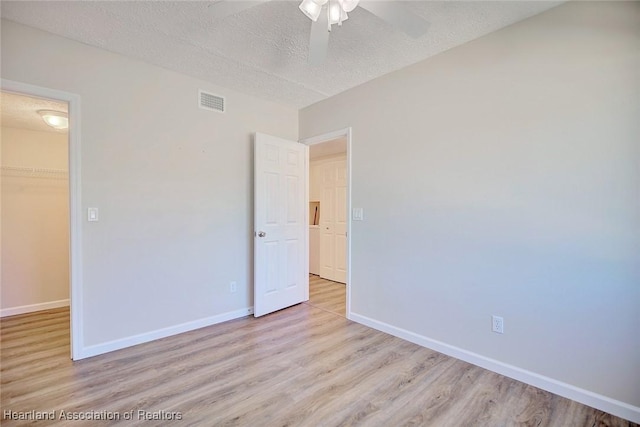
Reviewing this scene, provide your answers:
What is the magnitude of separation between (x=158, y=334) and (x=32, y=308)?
2100 millimetres

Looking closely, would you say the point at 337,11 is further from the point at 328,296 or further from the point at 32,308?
the point at 32,308

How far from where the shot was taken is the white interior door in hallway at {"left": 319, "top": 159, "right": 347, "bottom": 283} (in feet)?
16.4

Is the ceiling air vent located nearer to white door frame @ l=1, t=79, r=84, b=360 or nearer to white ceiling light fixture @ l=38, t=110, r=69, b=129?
white door frame @ l=1, t=79, r=84, b=360

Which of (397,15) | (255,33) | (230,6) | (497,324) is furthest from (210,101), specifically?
(497,324)

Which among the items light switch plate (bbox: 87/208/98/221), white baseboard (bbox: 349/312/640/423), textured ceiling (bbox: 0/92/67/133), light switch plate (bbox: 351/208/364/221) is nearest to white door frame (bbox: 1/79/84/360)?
light switch plate (bbox: 87/208/98/221)

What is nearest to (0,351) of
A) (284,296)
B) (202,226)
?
(202,226)

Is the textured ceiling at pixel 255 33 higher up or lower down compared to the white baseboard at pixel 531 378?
higher up

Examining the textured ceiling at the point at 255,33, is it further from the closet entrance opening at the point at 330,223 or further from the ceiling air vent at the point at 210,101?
the closet entrance opening at the point at 330,223

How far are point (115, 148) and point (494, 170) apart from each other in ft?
9.84

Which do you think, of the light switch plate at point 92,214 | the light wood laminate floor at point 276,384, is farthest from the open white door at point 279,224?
the light switch plate at point 92,214

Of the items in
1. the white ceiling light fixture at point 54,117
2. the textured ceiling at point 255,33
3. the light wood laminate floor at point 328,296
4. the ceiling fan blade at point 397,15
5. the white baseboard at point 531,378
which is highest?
the textured ceiling at point 255,33

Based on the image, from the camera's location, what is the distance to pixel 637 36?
1666 millimetres

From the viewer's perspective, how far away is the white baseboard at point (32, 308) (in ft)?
11.2

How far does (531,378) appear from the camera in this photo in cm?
203
